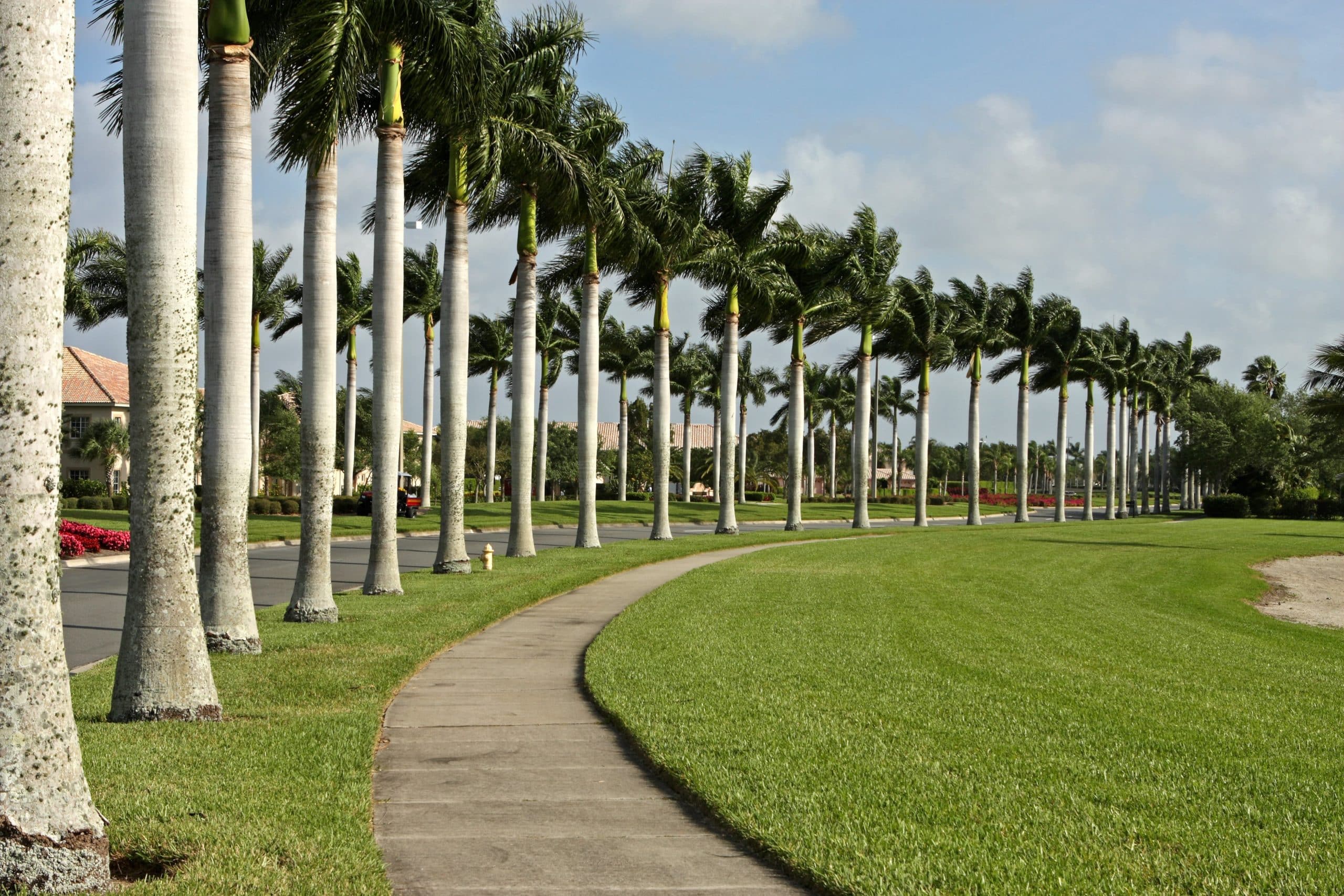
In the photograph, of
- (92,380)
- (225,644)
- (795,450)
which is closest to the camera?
(225,644)

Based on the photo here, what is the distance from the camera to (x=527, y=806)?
20.6ft

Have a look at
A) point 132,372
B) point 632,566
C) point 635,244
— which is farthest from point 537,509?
A: point 132,372

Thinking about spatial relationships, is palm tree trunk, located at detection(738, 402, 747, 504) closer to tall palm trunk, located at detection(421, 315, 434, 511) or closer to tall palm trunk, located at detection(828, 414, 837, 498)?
tall palm trunk, located at detection(828, 414, 837, 498)

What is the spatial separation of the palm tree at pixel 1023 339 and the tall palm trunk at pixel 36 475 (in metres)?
58.0

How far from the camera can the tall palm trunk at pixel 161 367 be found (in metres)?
8.24

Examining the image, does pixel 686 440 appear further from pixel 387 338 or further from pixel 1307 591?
pixel 387 338

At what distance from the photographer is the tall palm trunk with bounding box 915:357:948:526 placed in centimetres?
5228

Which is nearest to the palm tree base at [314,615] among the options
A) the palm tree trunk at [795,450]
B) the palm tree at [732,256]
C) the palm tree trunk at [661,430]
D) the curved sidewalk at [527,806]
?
the curved sidewalk at [527,806]

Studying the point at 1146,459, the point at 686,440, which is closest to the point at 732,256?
the point at 686,440

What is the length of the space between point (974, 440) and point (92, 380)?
163 feet

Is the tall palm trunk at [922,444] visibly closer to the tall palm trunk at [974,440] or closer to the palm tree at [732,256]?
the tall palm trunk at [974,440]

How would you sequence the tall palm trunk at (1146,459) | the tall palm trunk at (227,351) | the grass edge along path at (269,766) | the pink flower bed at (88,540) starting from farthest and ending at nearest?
the tall palm trunk at (1146,459), the pink flower bed at (88,540), the tall palm trunk at (227,351), the grass edge along path at (269,766)

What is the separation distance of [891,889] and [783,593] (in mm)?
13242

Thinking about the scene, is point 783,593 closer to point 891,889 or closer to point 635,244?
point 891,889
